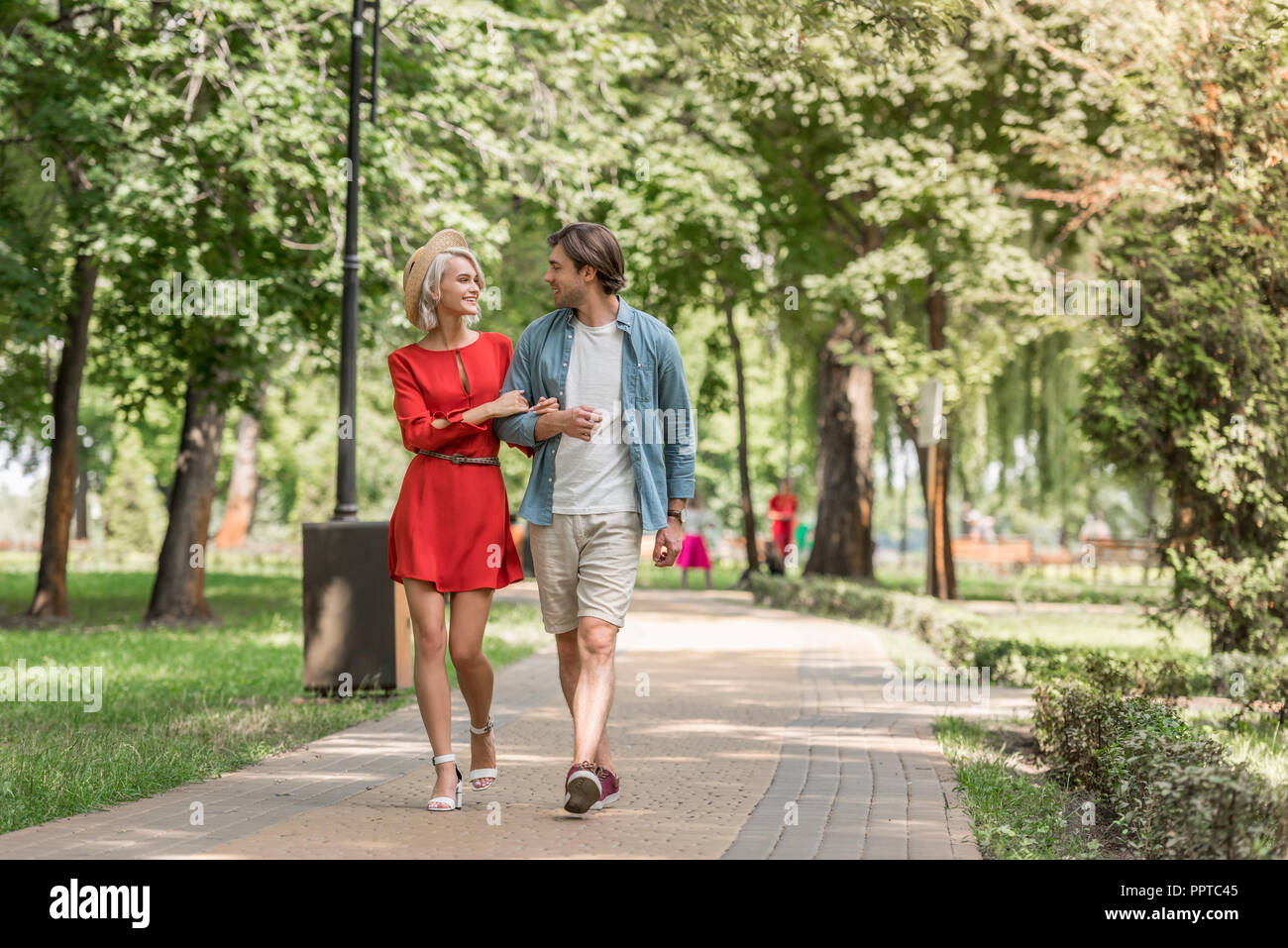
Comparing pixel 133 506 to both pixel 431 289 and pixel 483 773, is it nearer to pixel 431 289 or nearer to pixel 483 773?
pixel 483 773

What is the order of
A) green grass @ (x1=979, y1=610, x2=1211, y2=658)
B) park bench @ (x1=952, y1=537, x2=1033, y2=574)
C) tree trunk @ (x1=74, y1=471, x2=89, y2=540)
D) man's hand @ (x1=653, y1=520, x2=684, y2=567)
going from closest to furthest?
man's hand @ (x1=653, y1=520, x2=684, y2=567), green grass @ (x1=979, y1=610, x2=1211, y2=658), park bench @ (x1=952, y1=537, x2=1033, y2=574), tree trunk @ (x1=74, y1=471, x2=89, y2=540)

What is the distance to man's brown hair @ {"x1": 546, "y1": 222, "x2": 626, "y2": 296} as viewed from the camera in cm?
546

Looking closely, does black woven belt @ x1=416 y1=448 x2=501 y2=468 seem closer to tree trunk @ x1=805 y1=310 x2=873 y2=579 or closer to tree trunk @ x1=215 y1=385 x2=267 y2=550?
tree trunk @ x1=805 y1=310 x2=873 y2=579

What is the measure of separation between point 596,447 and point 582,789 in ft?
4.20

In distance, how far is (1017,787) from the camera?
243 inches

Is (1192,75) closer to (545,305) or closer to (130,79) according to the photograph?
(130,79)

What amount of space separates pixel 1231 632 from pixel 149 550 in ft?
114

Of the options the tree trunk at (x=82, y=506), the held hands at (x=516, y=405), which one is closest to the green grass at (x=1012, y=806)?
the held hands at (x=516, y=405)

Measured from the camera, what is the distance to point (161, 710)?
338 inches

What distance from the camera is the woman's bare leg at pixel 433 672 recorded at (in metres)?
5.50

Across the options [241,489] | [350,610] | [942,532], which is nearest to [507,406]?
[350,610]

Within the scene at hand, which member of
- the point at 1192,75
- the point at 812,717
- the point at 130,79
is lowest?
the point at 812,717

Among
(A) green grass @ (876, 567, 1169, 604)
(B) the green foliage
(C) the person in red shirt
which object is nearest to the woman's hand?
(A) green grass @ (876, 567, 1169, 604)

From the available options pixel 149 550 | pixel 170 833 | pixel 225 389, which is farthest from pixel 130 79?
pixel 149 550
